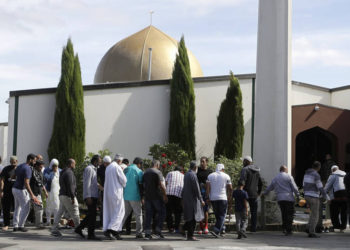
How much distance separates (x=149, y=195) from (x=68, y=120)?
37.1 ft

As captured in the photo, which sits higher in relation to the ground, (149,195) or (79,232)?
(149,195)

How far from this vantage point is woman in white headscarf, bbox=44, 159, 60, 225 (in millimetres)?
14602

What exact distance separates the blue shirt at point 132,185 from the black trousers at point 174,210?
3.52 feet

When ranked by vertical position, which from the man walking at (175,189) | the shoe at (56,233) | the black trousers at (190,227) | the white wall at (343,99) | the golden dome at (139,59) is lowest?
the shoe at (56,233)

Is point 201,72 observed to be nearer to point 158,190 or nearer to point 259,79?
point 259,79

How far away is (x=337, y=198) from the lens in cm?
1552

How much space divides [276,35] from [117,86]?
28.7ft

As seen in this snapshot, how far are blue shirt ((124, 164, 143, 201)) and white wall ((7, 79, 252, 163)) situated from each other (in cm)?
1102

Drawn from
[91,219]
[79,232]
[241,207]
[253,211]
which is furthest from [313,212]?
[79,232]

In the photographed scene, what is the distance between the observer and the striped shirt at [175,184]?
557 inches

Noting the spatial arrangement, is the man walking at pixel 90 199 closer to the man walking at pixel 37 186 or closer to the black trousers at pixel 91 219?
the black trousers at pixel 91 219

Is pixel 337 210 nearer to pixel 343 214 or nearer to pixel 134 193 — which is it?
pixel 343 214

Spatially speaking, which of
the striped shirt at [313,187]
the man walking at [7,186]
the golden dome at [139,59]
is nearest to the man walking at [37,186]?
the man walking at [7,186]

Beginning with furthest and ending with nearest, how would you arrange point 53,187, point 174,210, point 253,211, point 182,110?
point 182,110 < point 53,187 < point 253,211 < point 174,210
